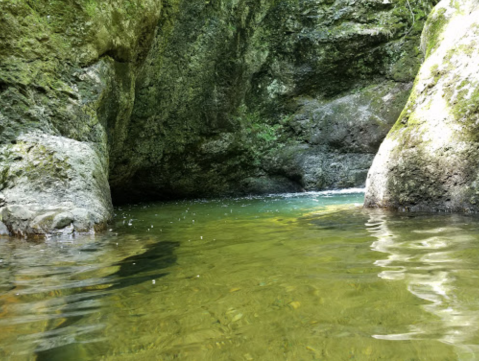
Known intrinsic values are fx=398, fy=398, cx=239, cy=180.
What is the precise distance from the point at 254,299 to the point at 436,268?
1111 mm

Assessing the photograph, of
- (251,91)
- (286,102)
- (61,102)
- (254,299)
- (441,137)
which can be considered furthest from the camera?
(286,102)

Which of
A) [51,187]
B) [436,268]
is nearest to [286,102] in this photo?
[51,187]

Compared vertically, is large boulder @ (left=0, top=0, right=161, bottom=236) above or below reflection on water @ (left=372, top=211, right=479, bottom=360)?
above

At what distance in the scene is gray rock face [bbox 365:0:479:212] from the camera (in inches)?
192

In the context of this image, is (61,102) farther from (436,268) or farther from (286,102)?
(286,102)

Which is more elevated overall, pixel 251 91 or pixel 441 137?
pixel 251 91

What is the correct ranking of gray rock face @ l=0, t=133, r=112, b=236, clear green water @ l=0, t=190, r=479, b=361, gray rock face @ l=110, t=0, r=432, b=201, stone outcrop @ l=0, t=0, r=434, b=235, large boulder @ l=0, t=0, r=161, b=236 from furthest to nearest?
gray rock face @ l=110, t=0, r=432, b=201
stone outcrop @ l=0, t=0, r=434, b=235
large boulder @ l=0, t=0, r=161, b=236
gray rock face @ l=0, t=133, r=112, b=236
clear green water @ l=0, t=190, r=479, b=361

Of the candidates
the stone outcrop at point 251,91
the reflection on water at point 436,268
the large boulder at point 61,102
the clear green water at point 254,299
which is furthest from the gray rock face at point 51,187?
the reflection on water at point 436,268

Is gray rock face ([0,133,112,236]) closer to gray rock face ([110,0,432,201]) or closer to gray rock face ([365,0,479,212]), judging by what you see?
gray rock face ([365,0,479,212])

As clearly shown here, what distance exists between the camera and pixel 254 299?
2.01 m

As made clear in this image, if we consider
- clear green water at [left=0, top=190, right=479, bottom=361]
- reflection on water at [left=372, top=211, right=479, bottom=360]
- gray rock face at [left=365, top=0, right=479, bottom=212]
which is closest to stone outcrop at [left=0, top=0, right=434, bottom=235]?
gray rock face at [left=365, top=0, right=479, bottom=212]

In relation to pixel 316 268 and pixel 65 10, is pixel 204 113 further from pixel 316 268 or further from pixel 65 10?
pixel 316 268

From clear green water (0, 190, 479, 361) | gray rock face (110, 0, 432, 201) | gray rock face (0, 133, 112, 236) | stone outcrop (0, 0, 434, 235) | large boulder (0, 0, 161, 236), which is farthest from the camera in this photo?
gray rock face (110, 0, 432, 201)

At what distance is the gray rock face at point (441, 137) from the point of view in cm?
488
